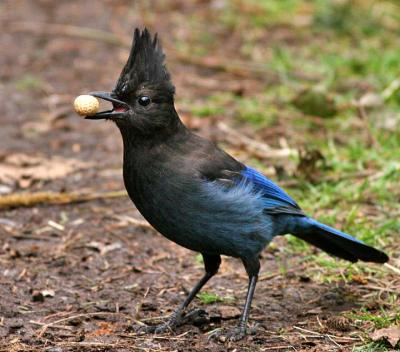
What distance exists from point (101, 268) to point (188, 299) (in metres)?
0.92

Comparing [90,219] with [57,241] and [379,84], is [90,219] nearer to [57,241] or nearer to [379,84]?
[57,241]

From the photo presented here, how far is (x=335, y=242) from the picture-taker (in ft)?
17.5

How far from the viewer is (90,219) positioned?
21.4 ft

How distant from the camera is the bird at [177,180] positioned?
4.70 m

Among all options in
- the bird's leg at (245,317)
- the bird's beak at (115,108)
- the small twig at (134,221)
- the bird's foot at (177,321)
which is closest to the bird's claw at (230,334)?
the bird's leg at (245,317)

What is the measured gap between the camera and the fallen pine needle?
21.7ft

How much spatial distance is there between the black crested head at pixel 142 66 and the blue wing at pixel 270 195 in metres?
0.81

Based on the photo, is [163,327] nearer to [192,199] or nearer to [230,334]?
[230,334]

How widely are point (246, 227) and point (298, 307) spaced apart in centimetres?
64

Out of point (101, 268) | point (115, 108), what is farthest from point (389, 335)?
point (101, 268)

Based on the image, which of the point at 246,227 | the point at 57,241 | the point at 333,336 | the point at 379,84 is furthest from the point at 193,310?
the point at 379,84

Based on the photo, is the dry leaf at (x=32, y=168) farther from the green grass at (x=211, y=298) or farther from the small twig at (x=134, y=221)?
the green grass at (x=211, y=298)

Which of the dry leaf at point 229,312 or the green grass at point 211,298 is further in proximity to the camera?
the green grass at point 211,298

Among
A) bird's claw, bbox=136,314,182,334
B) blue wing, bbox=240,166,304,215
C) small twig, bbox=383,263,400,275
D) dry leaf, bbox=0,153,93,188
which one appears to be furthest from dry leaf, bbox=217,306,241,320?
dry leaf, bbox=0,153,93,188
